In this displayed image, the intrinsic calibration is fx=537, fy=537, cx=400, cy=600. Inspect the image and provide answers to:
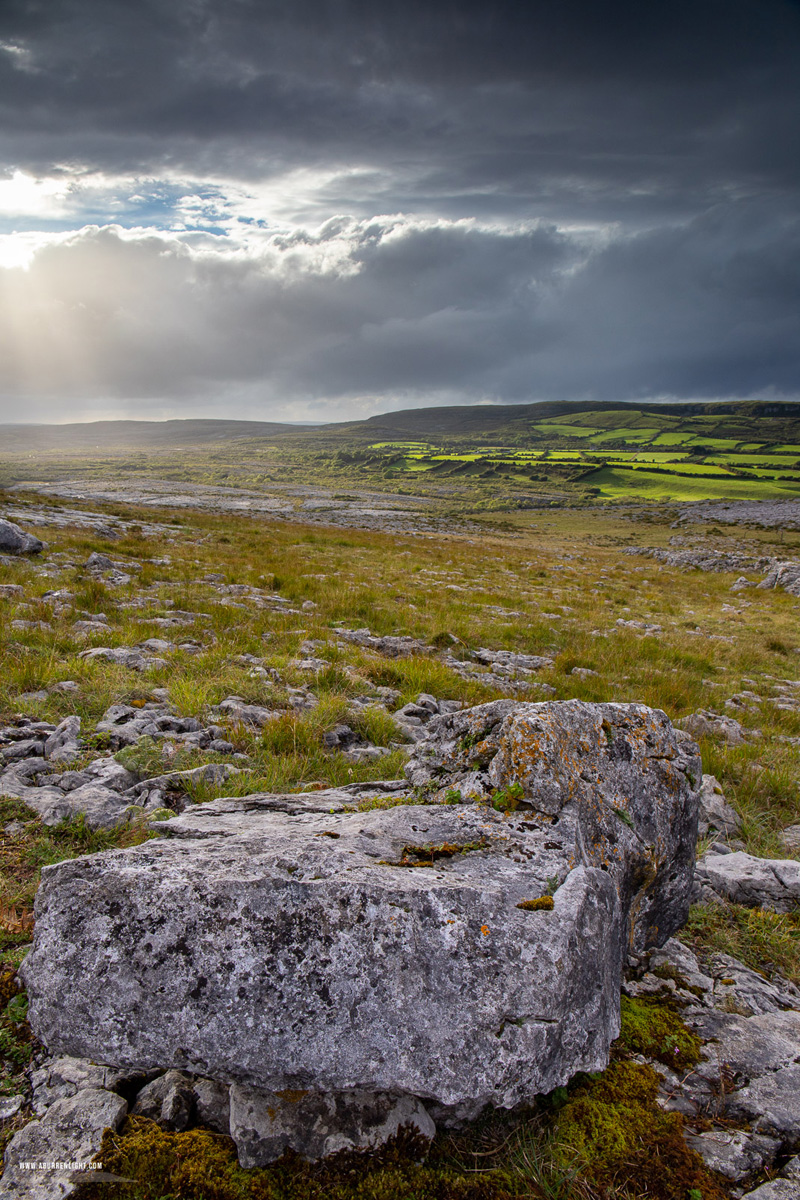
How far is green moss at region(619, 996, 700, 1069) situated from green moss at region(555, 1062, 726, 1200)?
0.56ft

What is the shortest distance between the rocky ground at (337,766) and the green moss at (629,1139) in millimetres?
51

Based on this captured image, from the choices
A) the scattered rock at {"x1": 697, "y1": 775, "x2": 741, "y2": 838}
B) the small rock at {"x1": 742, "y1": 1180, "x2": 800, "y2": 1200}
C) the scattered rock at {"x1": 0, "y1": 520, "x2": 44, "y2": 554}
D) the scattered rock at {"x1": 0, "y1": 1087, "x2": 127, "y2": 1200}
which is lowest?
the scattered rock at {"x1": 697, "y1": 775, "x2": 741, "y2": 838}

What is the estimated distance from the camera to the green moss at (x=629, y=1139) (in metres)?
2.25

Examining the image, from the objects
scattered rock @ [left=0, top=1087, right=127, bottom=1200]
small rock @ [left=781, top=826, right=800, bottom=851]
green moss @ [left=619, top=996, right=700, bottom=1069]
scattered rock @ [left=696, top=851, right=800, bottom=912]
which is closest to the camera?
scattered rock @ [left=0, top=1087, right=127, bottom=1200]

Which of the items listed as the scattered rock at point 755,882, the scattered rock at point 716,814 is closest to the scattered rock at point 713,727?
the scattered rock at point 716,814

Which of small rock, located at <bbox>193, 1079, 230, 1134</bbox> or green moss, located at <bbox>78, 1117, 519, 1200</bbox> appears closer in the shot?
green moss, located at <bbox>78, 1117, 519, 1200</bbox>

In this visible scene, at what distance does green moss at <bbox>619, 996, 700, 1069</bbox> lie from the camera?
9.63ft

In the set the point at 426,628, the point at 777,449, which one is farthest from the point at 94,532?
the point at 777,449

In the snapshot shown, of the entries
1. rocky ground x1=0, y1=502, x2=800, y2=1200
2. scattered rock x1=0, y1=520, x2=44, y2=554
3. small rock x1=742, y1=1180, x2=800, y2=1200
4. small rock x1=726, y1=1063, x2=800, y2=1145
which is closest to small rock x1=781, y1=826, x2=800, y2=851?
rocky ground x1=0, y1=502, x2=800, y2=1200

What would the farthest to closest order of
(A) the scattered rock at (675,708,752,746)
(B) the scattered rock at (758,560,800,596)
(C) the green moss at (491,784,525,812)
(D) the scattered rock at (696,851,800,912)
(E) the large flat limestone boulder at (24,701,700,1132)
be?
(B) the scattered rock at (758,560,800,596)
(A) the scattered rock at (675,708,752,746)
(D) the scattered rock at (696,851,800,912)
(C) the green moss at (491,784,525,812)
(E) the large flat limestone boulder at (24,701,700,1132)

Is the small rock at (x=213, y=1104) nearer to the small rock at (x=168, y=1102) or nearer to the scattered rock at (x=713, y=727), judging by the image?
the small rock at (x=168, y=1102)

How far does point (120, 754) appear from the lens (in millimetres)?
5281

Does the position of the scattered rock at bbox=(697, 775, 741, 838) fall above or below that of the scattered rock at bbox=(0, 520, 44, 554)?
below

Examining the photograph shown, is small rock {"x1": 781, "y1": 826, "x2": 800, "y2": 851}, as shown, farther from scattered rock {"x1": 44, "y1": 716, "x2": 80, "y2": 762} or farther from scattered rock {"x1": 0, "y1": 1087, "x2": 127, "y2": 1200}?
scattered rock {"x1": 44, "y1": 716, "x2": 80, "y2": 762}
